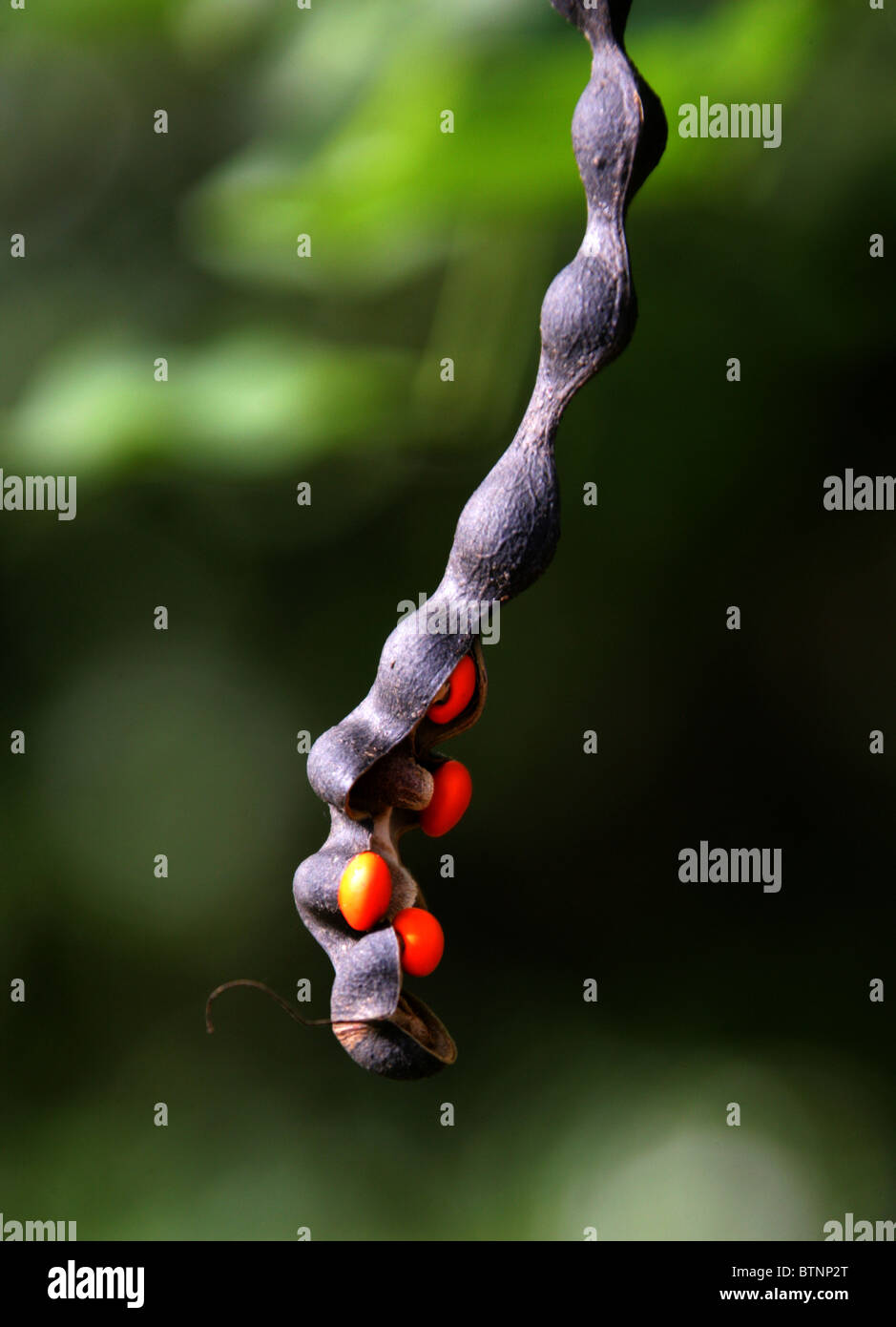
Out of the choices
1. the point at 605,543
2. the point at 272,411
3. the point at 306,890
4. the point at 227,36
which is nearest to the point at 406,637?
the point at 306,890

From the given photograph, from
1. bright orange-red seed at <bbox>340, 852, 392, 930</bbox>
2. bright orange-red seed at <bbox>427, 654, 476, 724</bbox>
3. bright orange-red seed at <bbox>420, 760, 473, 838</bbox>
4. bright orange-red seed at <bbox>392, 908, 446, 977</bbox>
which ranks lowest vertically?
bright orange-red seed at <bbox>392, 908, 446, 977</bbox>

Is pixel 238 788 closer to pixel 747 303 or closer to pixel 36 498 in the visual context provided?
pixel 36 498

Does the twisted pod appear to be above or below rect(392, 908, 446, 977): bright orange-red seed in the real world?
above

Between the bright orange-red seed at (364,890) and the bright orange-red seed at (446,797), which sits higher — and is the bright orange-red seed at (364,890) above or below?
below
